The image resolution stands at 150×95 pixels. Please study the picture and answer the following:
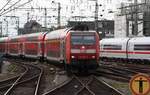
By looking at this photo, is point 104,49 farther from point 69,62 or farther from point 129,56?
point 69,62

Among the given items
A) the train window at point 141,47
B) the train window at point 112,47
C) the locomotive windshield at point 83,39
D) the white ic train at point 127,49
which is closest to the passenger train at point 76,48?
the locomotive windshield at point 83,39

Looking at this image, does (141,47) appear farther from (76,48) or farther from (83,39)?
(76,48)

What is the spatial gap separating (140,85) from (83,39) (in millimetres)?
17794

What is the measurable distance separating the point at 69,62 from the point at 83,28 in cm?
244

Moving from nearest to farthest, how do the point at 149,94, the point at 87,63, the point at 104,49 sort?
the point at 149,94 < the point at 87,63 < the point at 104,49

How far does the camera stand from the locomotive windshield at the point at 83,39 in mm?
26047

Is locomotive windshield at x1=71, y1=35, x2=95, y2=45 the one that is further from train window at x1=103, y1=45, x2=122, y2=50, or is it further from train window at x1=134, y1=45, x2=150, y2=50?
train window at x1=103, y1=45, x2=122, y2=50

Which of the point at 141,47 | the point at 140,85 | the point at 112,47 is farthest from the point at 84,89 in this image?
the point at 112,47

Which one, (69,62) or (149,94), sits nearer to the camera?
(149,94)

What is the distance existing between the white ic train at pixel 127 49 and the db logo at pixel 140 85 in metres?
35.2

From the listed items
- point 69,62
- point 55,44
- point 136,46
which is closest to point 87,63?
point 69,62

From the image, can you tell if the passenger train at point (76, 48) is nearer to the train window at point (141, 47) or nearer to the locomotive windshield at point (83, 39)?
the locomotive windshield at point (83, 39)

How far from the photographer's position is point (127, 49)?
1905 inches

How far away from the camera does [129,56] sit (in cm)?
4784
